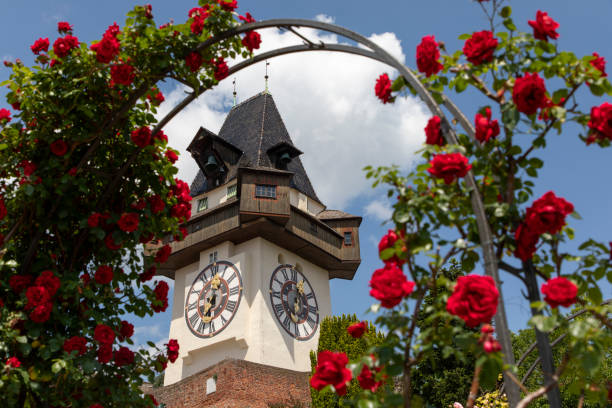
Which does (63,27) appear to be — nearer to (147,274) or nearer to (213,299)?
(147,274)

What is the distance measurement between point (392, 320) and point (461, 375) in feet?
46.4

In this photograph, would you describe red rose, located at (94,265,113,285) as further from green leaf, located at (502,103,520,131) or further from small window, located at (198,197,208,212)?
small window, located at (198,197,208,212)

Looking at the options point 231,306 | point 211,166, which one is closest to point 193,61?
point 231,306

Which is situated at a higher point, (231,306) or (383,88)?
(231,306)

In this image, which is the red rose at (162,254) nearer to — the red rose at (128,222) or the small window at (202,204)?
the red rose at (128,222)

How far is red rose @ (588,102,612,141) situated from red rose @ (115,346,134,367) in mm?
3306

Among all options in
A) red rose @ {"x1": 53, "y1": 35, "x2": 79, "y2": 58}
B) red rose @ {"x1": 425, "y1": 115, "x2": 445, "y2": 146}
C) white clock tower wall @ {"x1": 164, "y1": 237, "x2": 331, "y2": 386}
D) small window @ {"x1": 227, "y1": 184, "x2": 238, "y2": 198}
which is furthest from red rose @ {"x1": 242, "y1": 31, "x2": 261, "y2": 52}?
small window @ {"x1": 227, "y1": 184, "x2": 238, "y2": 198}

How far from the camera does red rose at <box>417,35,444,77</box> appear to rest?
324 cm

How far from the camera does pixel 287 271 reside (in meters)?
20.9

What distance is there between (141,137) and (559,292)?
3.28 meters

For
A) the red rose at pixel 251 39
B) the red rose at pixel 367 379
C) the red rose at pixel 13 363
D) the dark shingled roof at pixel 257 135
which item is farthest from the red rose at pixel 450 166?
the dark shingled roof at pixel 257 135

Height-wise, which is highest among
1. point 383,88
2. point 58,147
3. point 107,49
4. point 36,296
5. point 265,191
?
point 265,191

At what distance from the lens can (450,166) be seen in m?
2.72

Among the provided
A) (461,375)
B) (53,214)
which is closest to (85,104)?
(53,214)
